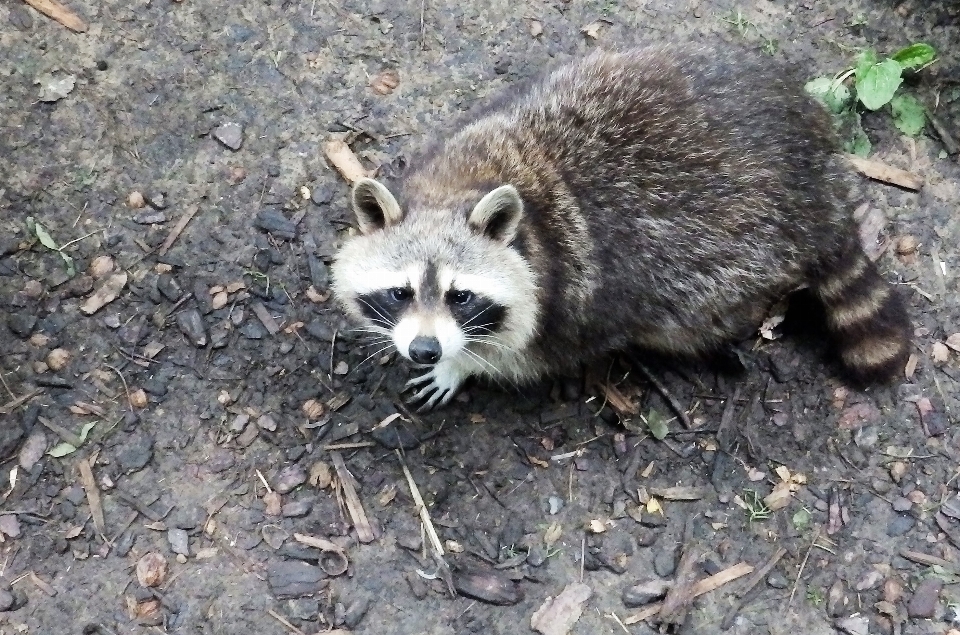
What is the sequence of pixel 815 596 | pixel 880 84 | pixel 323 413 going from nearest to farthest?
1. pixel 815 596
2. pixel 323 413
3. pixel 880 84

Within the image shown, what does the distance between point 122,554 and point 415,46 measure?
123 inches

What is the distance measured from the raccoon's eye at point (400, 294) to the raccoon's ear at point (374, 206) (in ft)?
0.92

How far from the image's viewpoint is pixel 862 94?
4.51 meters

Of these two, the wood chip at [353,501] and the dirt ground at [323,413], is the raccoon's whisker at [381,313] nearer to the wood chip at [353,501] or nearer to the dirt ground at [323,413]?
the dirt ground at [323,413]

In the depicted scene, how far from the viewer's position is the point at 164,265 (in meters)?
4.14

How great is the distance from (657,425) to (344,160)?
7.15ft

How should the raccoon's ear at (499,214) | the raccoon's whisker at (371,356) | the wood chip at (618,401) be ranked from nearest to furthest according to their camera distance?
→ the raccoon's ear at (499,214) < the raccoon's whisker at (371,356) < the wood chip at (618,401)

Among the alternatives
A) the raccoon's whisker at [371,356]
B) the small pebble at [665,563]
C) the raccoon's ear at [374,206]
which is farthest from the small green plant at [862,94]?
the raccoon's whisker at [371,356]

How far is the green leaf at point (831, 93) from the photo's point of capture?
4641 mm

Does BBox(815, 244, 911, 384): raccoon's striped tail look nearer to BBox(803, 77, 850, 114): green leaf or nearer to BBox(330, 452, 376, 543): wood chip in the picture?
BBox(803, 77, 850, 114): green leaf

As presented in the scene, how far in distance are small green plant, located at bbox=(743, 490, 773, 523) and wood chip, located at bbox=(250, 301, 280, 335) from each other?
246cm

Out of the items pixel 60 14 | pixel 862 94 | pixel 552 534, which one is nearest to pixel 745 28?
pixel 862 94

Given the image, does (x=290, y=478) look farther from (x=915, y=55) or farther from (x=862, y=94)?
(x=915, y=55)

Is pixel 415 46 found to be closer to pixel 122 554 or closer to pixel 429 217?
pixel 429 217
